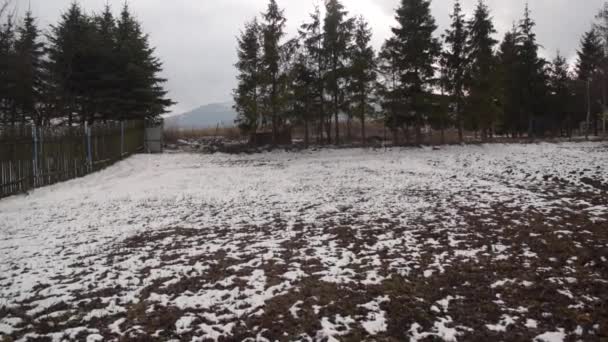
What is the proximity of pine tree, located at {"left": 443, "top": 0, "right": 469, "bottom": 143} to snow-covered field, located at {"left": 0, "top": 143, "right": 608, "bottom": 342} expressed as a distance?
15.5 meters

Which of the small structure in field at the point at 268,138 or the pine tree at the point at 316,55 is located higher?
the pine tree at the point at 316,55

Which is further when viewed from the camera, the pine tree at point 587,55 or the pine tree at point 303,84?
the pine tree at point 587,55

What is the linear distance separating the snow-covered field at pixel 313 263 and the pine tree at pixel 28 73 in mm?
16282

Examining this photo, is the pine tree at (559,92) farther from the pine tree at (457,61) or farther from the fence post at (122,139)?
the fence post at (122,139)

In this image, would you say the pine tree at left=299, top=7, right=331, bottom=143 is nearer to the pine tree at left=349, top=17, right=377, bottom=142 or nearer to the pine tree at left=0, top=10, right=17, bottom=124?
the pine tree at left=349, top=17, right=377, bottom=142

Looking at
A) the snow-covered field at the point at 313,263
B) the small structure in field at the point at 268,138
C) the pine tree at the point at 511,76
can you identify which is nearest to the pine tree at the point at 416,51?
the small structure in field at the point at 268,138

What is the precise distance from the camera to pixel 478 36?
82.3 feet

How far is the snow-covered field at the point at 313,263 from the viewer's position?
10.9 feet

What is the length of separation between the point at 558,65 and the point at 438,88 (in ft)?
79.0

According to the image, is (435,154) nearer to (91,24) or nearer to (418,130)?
(418,130)

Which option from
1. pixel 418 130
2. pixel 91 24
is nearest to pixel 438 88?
pixel 418 130

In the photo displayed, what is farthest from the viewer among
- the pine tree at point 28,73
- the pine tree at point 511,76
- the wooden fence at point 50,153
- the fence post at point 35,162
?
the pine tree at point 511,76

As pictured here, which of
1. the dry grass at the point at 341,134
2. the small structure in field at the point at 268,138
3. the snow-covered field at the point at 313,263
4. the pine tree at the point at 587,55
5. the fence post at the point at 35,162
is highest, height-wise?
the pine tree at the point at 587,55

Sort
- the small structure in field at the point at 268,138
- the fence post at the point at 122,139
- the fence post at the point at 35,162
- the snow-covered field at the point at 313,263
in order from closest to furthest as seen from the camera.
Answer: the snow-covered field at the point at 313,263
the fence post at the point at 35,162
the fence post at the point at 122,139
the small structure in field at the point at 268,138
